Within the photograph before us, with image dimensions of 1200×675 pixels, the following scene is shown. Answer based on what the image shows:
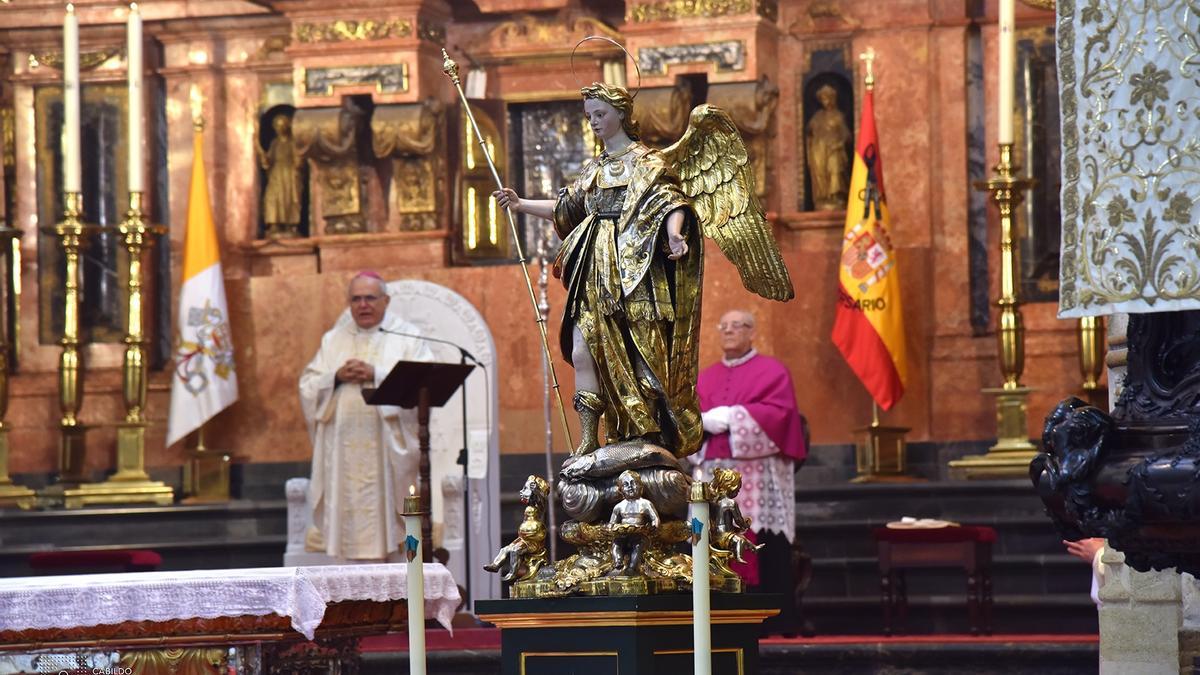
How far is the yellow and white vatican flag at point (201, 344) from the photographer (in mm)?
13820

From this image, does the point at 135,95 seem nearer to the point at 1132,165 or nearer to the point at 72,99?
the point at 72,99

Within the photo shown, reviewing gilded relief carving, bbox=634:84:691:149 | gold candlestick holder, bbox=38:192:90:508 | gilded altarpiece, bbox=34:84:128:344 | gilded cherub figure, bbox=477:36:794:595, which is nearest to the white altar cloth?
gilded cherub figure, bbox=477:36:794:595

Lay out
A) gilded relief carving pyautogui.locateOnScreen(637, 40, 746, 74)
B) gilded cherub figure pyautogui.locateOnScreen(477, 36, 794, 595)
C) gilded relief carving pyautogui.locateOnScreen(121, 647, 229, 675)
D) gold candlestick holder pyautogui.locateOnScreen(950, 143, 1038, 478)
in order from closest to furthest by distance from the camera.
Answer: gilded cherub figure pyautogui.locateOnScreen(477, 36, 794, 595) < gilded relief carving pyautogui.locateOnScreen(121, 647, 229, 675) < gold candlestick holder pyautogui.locateOnScreen(950, 143, 1038, 478) < gilded relief carving pyautogui.locateOnScreen(637, 40, 746, 74)

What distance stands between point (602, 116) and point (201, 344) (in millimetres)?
7134

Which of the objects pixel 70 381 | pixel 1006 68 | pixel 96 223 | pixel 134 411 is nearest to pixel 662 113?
pixel 1006 68

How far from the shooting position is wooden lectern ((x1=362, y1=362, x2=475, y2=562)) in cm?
982

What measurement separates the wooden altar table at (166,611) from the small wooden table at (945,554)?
3.85m

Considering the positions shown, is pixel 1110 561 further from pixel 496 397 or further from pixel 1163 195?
pixel 496 397

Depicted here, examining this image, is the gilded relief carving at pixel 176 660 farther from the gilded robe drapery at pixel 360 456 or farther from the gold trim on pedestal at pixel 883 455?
the gold trim on pedestal at pixel 883 455

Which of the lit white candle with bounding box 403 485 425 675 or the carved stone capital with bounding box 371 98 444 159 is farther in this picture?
the carved stone capital with bounding box 371 98 444 159

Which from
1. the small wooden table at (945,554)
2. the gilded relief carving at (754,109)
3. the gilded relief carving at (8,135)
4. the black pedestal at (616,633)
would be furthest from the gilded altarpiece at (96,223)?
the black pedestal at (616,633)

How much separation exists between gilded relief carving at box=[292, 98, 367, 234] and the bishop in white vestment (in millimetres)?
1887

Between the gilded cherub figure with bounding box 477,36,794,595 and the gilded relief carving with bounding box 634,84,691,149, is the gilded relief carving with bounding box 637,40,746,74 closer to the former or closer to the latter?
the gilded relief carving with bounding box 634,84,691,149

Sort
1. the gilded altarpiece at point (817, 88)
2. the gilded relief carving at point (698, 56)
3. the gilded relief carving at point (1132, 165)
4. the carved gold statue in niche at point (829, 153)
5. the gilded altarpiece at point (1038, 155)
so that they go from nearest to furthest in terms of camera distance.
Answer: the gilded relief carving at point (1132, 165) < the gilded altarpiece at point (1038, 155) < the gilded relief carving at point (698, 56) < the carved gold statue in niche at point (829, 153) < the gilded altarpiece at point (817, 88)
